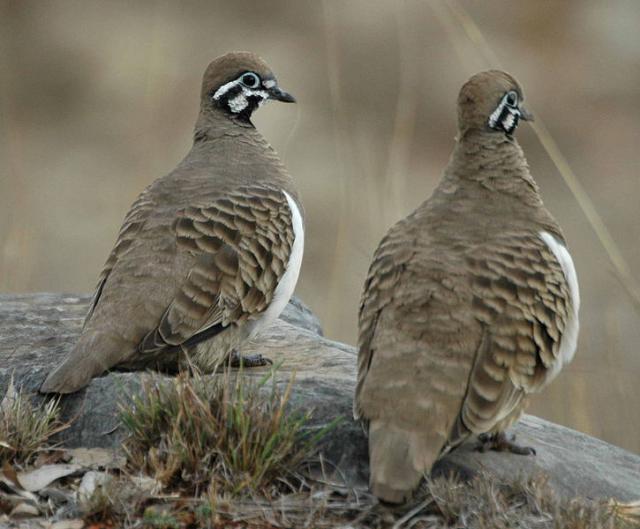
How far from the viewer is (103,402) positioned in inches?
234

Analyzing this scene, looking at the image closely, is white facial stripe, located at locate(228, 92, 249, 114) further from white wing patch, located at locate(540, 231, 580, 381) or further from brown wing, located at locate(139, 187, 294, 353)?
white wing patch, located at locate(540, 231, 580, 381)

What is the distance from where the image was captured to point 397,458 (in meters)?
5.21

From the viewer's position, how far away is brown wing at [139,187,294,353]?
6.37 meters

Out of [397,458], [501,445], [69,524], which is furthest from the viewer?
[501,445]

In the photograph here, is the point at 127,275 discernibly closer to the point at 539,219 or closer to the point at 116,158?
the point at 539,219

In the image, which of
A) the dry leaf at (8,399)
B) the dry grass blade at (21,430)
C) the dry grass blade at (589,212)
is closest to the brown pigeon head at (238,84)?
the dry grass blade at (589,212)

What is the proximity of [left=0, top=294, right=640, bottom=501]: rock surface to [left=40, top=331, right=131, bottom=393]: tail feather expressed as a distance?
6 centimetres

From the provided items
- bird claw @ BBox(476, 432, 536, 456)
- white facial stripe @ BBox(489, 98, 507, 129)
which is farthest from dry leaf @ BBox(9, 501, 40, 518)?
white facial stripe @ BBox(489, 98, 507, 129)

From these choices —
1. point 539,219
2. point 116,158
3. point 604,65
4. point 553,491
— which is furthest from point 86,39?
point 553,491

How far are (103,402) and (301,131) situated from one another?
8.73 m

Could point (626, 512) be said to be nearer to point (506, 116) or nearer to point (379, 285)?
point (379, 285)

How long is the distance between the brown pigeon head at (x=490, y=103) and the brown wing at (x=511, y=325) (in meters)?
0.69

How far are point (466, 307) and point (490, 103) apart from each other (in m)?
1.22

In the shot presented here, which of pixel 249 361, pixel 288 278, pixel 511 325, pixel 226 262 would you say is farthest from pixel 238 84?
pixel 511 325
